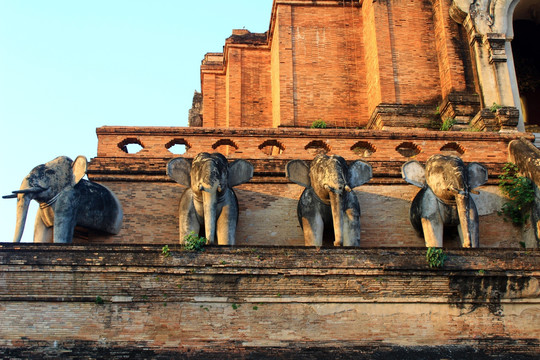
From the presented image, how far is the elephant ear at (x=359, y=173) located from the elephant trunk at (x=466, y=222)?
1412mm

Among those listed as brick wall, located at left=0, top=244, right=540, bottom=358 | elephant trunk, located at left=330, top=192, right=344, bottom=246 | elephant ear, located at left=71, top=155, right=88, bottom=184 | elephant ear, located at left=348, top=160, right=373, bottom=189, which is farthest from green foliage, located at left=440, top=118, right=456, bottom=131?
elephant ear, located at left=71, top=155, right=88, bottom=184

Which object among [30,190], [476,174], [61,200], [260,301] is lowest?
[260,301]

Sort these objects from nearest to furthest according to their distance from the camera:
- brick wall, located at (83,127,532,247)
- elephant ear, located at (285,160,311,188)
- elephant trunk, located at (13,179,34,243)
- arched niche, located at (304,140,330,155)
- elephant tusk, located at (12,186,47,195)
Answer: elephant trunk, located at (13,179,34,243), elephant tusk, located at (12,186,47,195), elephant ear, located at (285,160,311,188), brick wall, located at (83,127,532,247), arched niche, located at (304,140,330,155)

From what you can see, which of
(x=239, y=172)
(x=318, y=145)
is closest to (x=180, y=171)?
(x=239, y=172)

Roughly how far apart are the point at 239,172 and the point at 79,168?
2.49 m

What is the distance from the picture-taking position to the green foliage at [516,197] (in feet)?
44.5

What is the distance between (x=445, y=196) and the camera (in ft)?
41.1

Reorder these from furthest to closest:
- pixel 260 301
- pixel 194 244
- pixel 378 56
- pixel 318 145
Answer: pixel 378 56, pixel 318 145, pixel 194 244, pixel 260 301

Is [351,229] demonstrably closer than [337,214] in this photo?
No

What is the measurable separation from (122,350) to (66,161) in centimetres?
359

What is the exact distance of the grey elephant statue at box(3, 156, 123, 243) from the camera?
12.2 metres

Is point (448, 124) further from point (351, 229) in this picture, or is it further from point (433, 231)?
point (351, 229)

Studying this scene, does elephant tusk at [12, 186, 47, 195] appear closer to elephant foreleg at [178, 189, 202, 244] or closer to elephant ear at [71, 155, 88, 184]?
elephant ear at [71, 155, 88, 184]

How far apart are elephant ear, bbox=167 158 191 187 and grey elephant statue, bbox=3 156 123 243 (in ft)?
4.42
